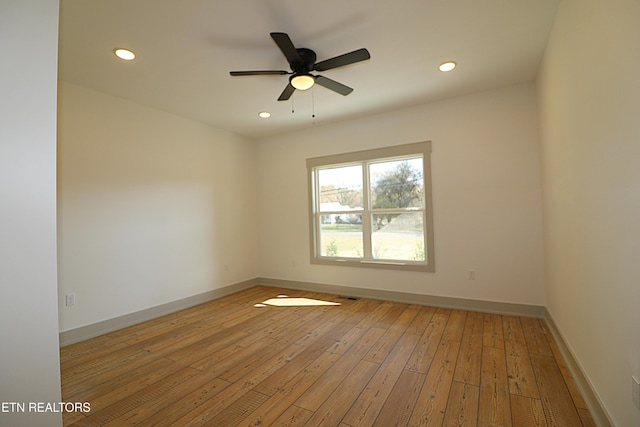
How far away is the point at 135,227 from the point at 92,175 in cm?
76

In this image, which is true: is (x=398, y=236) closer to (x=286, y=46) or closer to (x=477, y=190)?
(x=477, y=190)

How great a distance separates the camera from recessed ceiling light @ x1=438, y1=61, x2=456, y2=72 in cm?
283

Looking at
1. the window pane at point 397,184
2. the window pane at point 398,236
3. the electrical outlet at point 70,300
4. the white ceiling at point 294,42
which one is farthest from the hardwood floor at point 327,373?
the white ceiling at point 294,42

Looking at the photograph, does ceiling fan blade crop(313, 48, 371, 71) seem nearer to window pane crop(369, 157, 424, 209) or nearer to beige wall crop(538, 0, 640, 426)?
beige wall crop(538, 0, 640, 426)

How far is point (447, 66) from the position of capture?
2.89 meters

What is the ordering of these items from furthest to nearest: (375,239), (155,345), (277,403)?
1. (375,239)
2. (155,345)
3. (277,403)

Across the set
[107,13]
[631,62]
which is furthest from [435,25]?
[107,13]

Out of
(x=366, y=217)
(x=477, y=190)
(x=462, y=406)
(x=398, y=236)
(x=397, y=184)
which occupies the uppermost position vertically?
(x=397, y=184)

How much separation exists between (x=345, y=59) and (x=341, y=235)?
2.97 metres

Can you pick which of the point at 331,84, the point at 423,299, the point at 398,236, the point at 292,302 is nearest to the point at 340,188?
the point at 398,236

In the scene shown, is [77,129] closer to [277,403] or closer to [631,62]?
[277,403]

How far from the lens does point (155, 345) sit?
9.28 ft

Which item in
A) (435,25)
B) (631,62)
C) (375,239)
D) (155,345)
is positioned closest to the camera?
(631,62)

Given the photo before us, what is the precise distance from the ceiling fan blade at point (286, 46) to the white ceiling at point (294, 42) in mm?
236
